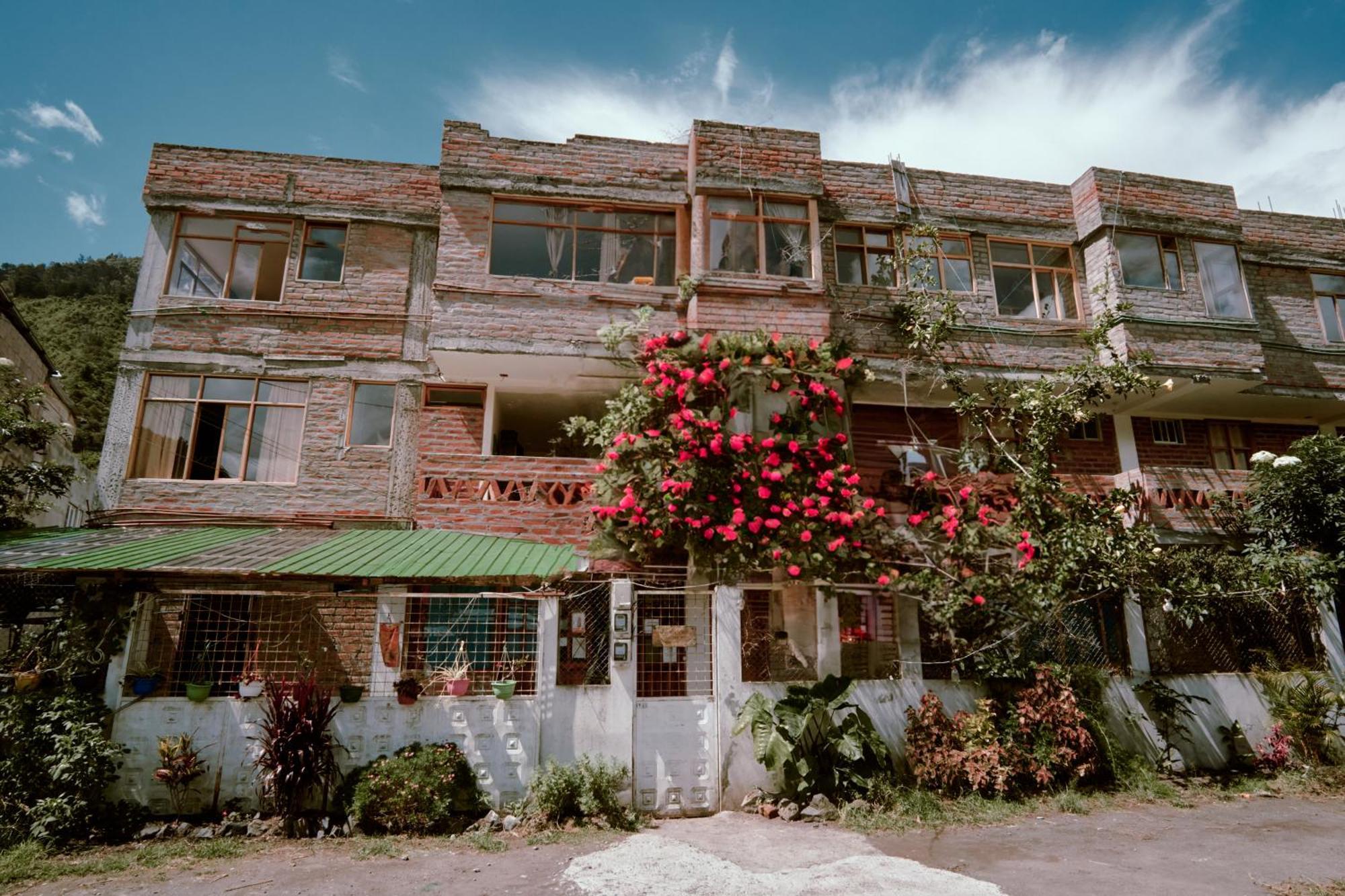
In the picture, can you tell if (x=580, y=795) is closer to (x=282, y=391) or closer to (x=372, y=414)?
(x=372, y=414)

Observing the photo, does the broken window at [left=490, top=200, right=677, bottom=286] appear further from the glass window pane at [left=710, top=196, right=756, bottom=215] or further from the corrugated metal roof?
the corrugated metal roof

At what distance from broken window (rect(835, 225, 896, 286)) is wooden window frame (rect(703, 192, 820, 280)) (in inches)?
41.5

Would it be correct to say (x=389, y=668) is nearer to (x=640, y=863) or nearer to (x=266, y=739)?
(x=266, y=739)

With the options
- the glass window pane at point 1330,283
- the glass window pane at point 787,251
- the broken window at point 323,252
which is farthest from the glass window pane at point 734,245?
the glass window pane at point 1330,283

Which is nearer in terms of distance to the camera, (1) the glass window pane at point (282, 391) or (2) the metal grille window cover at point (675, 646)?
(2) the metal grille window cover at point (675, 646)

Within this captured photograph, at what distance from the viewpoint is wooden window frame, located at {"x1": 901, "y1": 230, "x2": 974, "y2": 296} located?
12938 mm

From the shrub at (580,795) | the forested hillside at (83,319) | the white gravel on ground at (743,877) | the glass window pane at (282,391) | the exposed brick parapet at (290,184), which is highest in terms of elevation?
the forested hillside at (83,319)

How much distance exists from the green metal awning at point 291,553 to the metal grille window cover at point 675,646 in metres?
1.39

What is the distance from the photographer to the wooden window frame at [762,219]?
11.9 meters

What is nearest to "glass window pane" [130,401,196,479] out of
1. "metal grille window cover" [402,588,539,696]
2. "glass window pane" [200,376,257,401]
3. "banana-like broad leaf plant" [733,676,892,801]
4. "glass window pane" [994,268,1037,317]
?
"glass window pane" [200,376,257,401]

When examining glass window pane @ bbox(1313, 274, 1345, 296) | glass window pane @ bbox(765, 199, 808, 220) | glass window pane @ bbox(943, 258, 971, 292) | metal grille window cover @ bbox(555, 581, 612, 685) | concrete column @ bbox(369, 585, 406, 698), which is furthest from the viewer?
glass window pane @ bbox(1313, 274, 1345, 296)

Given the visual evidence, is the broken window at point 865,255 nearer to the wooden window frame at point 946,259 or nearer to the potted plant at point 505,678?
the wooden window frame at point 946,259

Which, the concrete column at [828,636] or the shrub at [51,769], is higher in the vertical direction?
the concrete column at [828,636]

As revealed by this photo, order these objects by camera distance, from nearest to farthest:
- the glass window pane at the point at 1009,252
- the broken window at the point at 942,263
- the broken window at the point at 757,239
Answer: the broken window at the point at 757,239 < the broken window at the point at 942,263 < the glass window pane at the point at 1009,252
